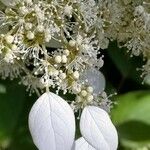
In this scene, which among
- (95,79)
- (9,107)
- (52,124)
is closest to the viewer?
(52,124)

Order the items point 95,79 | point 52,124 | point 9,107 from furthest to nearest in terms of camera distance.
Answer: point 9,107 → point 95,79 → point 52,124

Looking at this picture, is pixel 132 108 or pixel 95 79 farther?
pixel 132 108

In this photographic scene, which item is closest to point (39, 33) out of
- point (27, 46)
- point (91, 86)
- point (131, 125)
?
point (27, 46)

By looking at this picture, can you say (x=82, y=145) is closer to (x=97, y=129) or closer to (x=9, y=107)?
(x=97, y=129)

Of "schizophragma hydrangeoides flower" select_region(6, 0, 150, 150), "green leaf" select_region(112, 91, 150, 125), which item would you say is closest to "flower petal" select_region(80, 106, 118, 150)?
"schizophragma hydrangeoides flower" select_region(6, 0, 150, 150)

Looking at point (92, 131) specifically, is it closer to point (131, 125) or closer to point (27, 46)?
point (27, 46)

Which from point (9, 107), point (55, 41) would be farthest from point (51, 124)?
point (9, 107)

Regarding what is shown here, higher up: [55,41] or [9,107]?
[55,41]

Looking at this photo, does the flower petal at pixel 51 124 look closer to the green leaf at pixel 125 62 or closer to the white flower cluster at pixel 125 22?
the white flower cluster at pixel 125 22
